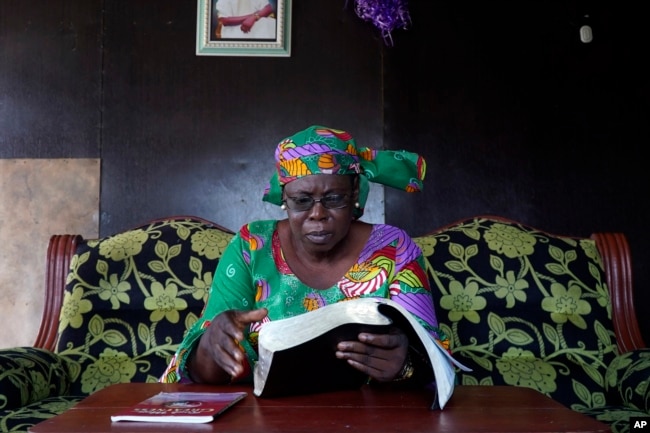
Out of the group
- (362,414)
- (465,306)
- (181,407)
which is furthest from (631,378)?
(181,407)

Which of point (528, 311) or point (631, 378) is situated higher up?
point (528, 311)

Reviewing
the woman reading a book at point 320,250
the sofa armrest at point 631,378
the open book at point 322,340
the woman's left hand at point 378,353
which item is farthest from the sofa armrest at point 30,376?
the sofa armrest at point 631,378

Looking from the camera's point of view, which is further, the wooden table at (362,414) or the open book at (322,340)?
the open book at (322,340)

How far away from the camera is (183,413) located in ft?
4.36

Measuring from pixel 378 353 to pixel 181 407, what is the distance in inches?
18.3

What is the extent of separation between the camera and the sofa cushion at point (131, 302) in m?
2.73

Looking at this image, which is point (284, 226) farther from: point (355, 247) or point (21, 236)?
point (21, 236)

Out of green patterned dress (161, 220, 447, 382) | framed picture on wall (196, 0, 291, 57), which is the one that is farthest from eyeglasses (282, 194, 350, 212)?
framed picture on wall (196, 0, 291, 57)

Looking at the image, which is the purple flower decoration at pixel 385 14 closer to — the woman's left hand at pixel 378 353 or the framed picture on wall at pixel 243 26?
the framed picture on wall at pixel 243 26

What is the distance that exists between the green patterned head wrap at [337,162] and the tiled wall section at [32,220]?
207 centimetres

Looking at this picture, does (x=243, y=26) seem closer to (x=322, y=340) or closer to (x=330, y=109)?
(x=330, y=109)

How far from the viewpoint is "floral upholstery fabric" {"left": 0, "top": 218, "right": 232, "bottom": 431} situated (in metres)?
2.71

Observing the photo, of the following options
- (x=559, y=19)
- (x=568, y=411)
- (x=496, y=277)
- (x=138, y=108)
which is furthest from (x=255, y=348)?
(x=559, y=19)

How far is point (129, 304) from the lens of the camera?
2836 millimetres
